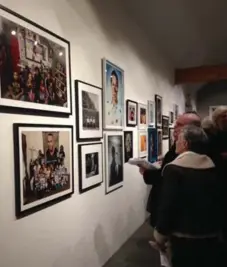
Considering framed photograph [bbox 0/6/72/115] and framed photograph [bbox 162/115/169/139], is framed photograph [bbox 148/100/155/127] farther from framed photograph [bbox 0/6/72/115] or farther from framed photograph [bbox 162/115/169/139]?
framed photograph [bbox 0/6/72/115]

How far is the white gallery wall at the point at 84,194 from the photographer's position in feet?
5.73

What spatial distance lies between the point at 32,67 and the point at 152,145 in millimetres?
3231

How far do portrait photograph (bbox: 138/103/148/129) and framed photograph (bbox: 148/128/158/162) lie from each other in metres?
0.28

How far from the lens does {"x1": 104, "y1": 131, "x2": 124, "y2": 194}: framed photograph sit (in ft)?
10.2

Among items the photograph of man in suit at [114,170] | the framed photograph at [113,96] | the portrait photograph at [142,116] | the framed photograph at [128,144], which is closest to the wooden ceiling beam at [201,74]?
the portrait photograph at [142,116]

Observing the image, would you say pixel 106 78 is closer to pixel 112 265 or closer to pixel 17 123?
pixel 17 123

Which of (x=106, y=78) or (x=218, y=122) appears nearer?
(x=218, y=122)

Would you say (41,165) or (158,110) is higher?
(158,110)

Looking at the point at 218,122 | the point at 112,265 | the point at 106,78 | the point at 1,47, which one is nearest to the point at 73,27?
the point at 106,78

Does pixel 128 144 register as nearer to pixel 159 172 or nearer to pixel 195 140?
pixel 159 172

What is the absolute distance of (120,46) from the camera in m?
3.53

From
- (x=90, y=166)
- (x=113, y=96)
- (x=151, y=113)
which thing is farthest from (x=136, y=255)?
(x=151, y=113)

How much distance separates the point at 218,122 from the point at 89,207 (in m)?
1.39

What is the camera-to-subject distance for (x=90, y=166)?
8.87 ft
